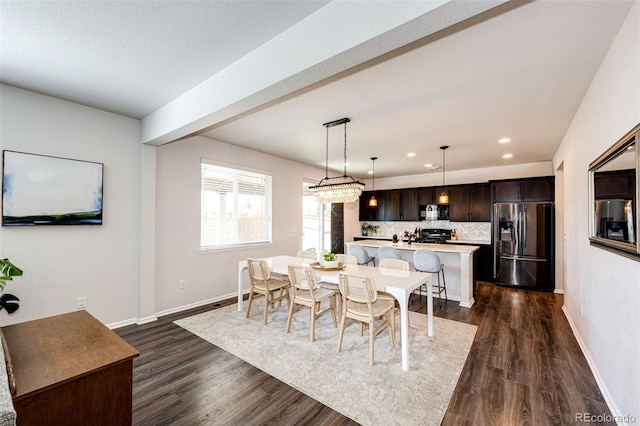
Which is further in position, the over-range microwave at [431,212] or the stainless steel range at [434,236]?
the over-range microwave at [431,212]

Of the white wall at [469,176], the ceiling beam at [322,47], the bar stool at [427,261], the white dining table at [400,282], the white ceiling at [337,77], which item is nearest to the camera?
the ceiling beam at [322,47]

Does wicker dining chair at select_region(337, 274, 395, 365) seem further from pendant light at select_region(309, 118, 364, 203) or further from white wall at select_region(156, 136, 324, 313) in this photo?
white wall at select_region(156, 136, 324, 313)

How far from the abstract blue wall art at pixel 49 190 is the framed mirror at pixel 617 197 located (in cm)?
472

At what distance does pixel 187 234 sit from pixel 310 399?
3029mm

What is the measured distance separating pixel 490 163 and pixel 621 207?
4756 mm

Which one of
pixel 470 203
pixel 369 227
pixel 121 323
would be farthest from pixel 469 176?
pixel 121 323

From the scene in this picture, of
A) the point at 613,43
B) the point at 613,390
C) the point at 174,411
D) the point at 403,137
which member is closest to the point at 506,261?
the point at 403,137

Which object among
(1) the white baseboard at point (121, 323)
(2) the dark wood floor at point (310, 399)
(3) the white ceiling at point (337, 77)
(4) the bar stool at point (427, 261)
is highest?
(3) the white ceiling at point (337, 77)

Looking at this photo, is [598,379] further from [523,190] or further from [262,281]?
[523,190]

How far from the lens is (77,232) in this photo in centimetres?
315

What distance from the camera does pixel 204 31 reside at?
195 cm

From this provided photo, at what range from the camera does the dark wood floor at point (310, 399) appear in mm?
1942

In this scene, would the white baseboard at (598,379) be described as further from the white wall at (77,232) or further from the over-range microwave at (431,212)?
the white wall at (77,232)

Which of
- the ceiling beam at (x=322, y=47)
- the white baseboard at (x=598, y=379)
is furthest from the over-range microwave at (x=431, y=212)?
the ceiling beam at (x=322, y=47)
